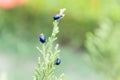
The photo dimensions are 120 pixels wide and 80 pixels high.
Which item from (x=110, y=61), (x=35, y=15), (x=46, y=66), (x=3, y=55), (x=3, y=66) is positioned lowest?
(x=46, y=66)

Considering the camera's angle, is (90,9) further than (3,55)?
Yes

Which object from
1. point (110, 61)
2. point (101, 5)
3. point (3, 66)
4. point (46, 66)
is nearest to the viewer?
point (46, 66)

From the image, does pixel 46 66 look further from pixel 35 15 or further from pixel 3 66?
pixel 35 15

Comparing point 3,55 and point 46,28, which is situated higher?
point 46,28

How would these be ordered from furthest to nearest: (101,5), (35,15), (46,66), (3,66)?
(35,15), (101,5), (3,66), (46,66)

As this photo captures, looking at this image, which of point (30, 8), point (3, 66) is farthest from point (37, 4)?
point (3, 66)

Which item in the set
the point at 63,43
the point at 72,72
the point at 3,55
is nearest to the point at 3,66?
the point at 3,55
